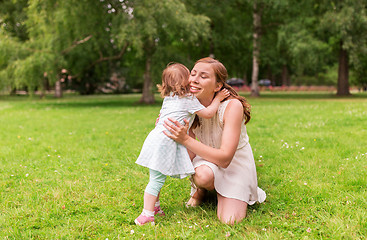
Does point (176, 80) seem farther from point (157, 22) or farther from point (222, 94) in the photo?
point (157, 22)

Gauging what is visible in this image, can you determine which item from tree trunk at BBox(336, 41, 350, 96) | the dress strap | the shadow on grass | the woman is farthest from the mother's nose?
tree trunk at BBox(336, 41, 350, 96)

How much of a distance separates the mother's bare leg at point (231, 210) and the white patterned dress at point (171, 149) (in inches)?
20.7

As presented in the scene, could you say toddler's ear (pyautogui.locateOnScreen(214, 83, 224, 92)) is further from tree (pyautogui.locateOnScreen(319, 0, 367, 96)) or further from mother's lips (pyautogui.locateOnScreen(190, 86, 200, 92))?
tree (pyautogui.locateOnScreen(319, 0, 367, 96))

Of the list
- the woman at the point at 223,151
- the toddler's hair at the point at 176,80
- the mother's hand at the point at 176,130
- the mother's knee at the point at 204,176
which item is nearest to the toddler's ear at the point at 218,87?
the woman at the point at 223,151

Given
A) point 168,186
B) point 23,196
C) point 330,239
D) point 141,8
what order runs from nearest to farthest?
point 330,239, point 23,196, point 168,186, point 141,8

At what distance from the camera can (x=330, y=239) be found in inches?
112

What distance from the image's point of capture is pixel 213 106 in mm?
3352

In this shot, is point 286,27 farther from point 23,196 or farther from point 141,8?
point 23,196

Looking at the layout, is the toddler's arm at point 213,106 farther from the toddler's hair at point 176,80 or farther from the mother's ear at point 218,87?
the toddler's hair at point 176,80

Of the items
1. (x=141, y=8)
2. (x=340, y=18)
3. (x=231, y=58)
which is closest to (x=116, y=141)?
(x=141, y=8)

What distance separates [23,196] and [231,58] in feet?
94.1

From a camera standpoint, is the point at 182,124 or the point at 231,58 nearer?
the point at 182,124

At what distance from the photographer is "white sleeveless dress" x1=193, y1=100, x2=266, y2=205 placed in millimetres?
3440

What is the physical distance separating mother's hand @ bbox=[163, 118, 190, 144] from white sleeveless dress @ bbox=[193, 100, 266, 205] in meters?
0.40
